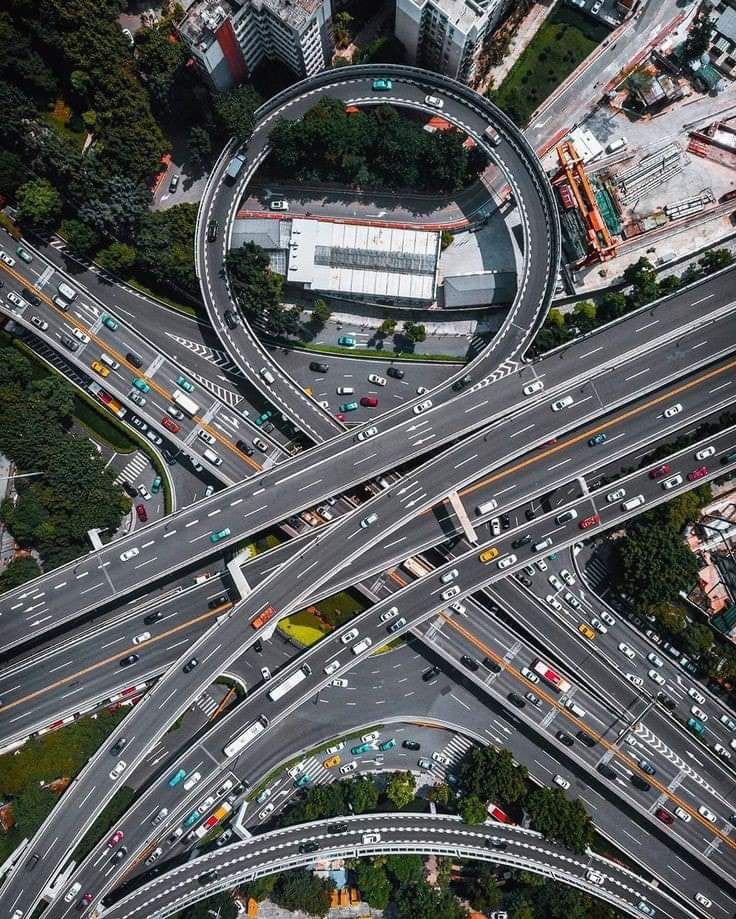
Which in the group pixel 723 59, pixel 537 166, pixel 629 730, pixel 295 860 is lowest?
pixel 295 860

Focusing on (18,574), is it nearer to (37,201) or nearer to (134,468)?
(134,468)

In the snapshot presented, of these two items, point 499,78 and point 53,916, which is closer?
point 53,916

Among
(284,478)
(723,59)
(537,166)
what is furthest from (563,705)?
(723,59)

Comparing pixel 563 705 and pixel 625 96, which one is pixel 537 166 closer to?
pixel 625 96

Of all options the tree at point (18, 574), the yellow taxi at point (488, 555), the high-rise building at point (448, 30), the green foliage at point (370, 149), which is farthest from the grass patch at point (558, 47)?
the tree at point (18, 574)

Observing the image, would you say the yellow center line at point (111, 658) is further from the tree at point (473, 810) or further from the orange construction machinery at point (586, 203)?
the orange construction machinery at point (586, 203)

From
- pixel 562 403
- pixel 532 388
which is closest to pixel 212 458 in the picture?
pixel 532 388
